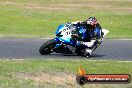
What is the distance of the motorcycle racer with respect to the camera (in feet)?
48.9

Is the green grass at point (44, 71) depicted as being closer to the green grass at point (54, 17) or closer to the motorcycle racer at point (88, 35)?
the motorcycle racer at point (88, 35)

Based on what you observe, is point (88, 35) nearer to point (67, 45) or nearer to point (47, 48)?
point (67, 45)

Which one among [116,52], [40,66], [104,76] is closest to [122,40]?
[116,52]

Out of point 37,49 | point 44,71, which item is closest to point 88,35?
point 37,49

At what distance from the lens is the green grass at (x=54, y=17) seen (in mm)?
28094

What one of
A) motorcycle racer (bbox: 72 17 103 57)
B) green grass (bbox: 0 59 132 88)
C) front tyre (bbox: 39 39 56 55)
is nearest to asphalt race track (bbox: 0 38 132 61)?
front tyre (bbox: 39 39 56 55)

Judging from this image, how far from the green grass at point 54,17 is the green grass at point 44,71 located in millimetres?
8778

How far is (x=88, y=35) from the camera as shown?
49.1ft

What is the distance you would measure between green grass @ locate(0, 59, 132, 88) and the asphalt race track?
6.72ft

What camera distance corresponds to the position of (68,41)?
591 inches

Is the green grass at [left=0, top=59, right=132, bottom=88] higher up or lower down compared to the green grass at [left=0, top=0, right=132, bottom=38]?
higher up

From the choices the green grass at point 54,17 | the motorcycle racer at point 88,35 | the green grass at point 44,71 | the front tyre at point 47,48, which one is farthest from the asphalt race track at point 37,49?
the green grass at point 54,17

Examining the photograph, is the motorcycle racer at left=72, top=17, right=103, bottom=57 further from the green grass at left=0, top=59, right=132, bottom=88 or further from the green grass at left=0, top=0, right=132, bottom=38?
the green grass at left=0, top=0, right=132, bottom=38

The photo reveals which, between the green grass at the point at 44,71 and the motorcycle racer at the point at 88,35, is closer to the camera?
the green grass at the point at 44,71
